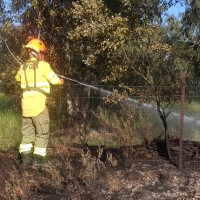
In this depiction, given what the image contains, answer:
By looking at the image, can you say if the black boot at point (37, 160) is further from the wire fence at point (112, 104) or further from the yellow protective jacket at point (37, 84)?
the wire fence at point (112, 104)

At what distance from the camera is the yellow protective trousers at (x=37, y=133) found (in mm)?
6512

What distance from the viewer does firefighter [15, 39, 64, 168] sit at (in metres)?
6.45

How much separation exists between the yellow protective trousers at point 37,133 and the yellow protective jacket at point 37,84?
4.6 inches

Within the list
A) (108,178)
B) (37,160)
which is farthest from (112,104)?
(108,178)

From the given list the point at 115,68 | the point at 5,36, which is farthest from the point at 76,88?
the point at 5,36

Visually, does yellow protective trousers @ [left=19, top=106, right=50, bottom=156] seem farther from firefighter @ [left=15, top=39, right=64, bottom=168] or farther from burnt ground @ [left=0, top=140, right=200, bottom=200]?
burnt ground @ [left=0, top=140, right=200, bottom=200]

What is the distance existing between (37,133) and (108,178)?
143cm

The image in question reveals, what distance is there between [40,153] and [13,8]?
17.8ft

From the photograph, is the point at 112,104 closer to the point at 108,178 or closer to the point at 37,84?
the point at 37,84

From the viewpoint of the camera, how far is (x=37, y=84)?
Answer: 6.45 meters

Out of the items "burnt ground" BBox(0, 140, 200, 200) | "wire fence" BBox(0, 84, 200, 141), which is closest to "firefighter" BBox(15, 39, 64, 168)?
"burnt ground" BBox(0, 140, 200, 200)

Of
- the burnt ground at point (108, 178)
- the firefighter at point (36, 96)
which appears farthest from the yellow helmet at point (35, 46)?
the burnt ground at point (108, 178)

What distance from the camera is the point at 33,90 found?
6.48m

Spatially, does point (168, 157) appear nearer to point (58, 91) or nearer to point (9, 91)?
point (58, 91)
